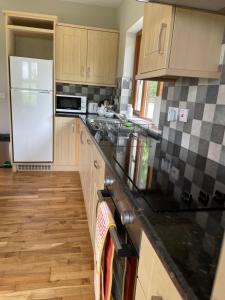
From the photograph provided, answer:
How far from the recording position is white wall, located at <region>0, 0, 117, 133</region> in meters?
3.34

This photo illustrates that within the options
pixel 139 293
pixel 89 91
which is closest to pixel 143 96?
pixel 89 91

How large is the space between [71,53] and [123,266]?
3144 millimetres

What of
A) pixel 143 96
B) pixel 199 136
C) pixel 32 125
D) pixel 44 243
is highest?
pixel 143 96

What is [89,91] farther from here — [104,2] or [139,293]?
[139,293]

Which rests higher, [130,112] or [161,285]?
[130,112]

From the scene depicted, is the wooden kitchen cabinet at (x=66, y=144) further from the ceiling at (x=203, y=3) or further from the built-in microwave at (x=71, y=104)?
the ceiling at (x=203, y=3)

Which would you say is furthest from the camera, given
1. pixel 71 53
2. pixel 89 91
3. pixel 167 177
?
pixel 89 91

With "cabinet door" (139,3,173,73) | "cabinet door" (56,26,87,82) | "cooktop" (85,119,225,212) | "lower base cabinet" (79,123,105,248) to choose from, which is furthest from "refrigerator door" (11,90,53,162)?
"cabinet door" (139,3,173,73)

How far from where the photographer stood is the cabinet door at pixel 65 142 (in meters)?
3.34

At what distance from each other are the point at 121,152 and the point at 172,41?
27.3 inches

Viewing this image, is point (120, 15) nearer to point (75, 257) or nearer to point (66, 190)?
point (66, 190)

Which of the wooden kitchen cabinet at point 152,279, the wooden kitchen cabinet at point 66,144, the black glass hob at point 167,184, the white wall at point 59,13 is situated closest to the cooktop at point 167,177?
the black glass hob at point 167,184

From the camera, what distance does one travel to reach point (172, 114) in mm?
1792

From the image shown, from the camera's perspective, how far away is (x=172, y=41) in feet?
4.22
